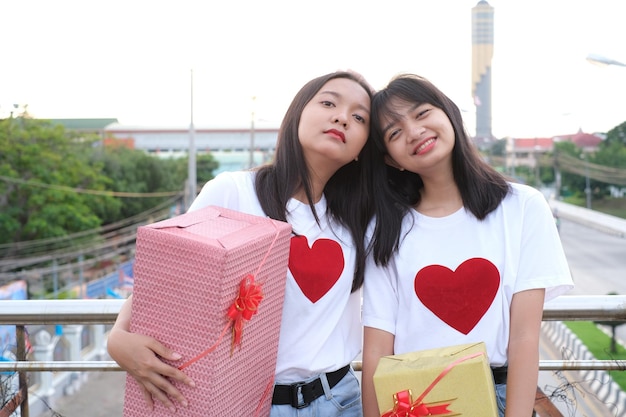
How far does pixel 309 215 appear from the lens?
5.39 feet

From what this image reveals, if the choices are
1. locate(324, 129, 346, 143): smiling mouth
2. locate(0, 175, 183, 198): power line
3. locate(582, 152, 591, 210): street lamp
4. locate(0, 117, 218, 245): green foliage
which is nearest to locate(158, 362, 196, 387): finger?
locate(324, 129, 346, 143): smiling mouth

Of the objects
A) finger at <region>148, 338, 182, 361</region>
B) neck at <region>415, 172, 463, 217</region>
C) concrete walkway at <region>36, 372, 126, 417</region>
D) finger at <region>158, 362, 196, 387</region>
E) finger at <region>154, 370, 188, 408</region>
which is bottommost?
concrete walkway at <region>36, 372, 126, 417</region>

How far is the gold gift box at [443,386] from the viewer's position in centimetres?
125

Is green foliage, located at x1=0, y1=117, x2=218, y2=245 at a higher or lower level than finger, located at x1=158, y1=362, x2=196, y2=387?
lower

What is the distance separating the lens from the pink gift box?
121 cm

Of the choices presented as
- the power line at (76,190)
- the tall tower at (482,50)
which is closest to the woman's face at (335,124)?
the power line at (76,190)

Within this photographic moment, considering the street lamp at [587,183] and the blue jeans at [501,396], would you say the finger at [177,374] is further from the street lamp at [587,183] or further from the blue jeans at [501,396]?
the street lamp at [587,183]

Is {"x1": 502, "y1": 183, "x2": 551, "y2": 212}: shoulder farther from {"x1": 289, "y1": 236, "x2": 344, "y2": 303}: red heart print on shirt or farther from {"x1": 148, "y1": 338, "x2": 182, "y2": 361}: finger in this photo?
{"x1": 148, "y1": 338, "x2": 182, "y2": 361}: finger

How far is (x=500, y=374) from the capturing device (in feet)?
5.10

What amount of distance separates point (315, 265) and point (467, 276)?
0.36 meters

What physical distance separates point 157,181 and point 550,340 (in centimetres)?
2083

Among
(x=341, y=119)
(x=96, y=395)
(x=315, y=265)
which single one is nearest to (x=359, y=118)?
(x=341, y=119)

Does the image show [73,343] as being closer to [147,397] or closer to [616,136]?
[147,397]

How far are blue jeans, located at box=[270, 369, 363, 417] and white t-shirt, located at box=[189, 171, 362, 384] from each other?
0.05 m
